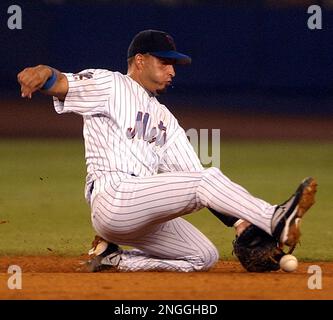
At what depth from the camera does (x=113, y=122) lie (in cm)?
576

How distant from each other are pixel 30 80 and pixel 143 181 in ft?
2.83

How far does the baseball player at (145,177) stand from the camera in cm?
531

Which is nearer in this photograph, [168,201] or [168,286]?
[168,286]

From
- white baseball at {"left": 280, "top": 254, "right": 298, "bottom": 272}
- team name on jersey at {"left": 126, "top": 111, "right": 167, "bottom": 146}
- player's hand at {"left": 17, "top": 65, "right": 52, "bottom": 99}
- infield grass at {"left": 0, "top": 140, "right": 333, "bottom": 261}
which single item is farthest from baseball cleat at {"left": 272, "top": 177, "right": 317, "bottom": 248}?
infield grass at {"left": 0, "top": 140, "right": 333, "bottom": 261}

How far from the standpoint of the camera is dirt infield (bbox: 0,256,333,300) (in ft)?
16.6

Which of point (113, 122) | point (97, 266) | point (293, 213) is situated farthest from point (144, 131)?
point (293, 213)

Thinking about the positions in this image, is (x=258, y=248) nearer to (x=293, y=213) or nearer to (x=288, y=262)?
(x=288, y=262)

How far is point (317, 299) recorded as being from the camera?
5027 mm

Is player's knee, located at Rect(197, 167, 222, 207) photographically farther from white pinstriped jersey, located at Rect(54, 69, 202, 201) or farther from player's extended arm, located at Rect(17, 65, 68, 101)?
player's extended arm, located at Rect(17, 65, 68, 101)

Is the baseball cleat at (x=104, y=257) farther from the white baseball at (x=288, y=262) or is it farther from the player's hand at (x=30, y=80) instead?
the player's hand at (x=30, y=80)

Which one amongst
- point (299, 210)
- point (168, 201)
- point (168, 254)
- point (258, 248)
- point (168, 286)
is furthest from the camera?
point (168, 254)

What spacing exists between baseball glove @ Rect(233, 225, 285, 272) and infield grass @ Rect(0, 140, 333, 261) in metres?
1.60

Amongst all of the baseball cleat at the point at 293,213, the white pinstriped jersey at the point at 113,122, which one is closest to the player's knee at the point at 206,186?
the baseball cleat at the point at 293,213

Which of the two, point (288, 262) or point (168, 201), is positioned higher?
point (168, 201)
